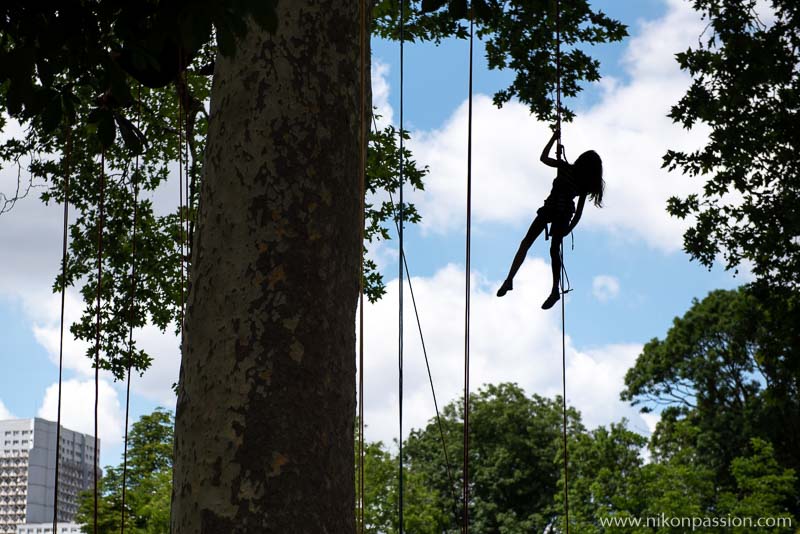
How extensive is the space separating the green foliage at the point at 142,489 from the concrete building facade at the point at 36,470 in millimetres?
57957

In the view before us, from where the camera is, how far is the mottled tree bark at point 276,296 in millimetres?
3564

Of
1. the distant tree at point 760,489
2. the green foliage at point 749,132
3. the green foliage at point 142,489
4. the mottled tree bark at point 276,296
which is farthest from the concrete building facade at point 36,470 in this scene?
the mottled tree bark at point 276,296

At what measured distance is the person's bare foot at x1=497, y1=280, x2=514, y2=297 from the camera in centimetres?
682

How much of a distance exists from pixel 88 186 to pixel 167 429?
1958cm

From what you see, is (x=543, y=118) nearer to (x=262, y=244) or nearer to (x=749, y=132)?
(x=749, y=132)

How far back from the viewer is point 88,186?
12.4 m

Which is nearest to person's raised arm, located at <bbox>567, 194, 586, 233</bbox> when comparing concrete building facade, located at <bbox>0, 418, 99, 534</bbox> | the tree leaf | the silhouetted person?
the silhouetted person

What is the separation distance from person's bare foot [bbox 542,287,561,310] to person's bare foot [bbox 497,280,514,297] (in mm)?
299

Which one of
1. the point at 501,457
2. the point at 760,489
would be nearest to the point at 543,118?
the point at 760,489

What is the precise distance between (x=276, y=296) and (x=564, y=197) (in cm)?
358

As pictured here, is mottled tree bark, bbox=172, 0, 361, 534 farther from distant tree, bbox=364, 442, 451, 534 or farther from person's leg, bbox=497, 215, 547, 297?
distant tree, bbox=364, 442, 451, 534

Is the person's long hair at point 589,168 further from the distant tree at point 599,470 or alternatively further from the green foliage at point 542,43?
the distant tree at point 599,470

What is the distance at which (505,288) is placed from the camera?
686 centimetres

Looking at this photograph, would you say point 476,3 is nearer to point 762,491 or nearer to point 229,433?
point 229,433
